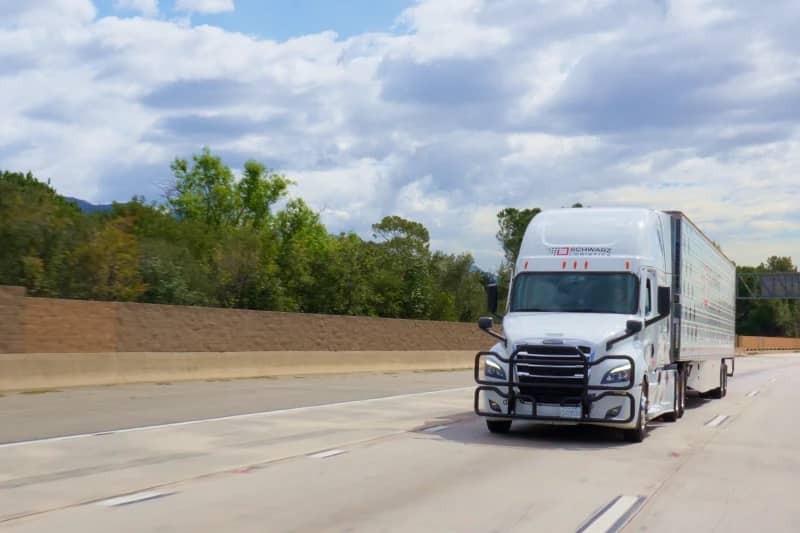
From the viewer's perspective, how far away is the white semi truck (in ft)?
47.4

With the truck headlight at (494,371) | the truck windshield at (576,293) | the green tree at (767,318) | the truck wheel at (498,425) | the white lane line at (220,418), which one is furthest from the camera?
the green tree at (767,318)

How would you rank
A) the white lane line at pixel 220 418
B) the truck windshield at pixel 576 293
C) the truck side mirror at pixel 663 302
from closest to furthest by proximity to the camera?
the white lane line at pixel 220 418 → the truck windshield at pixel 576 293 → the truck side mirror at pixel 663 302

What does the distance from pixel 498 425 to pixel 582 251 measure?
3.06 metres

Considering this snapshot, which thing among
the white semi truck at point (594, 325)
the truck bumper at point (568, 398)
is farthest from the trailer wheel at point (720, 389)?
the truck bumper at point (568, 398)

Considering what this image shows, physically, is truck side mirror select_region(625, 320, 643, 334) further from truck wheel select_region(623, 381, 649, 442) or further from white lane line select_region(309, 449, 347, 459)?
white lane line select_region(309, 449, 347, 459)

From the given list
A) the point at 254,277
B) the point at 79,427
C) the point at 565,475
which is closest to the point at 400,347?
the point at 254,277

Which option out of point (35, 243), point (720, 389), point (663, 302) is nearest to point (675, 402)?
point (663, 302)

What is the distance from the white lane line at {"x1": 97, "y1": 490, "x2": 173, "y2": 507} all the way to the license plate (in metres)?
6.52

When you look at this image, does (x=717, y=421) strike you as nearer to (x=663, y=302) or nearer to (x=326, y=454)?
(x=663, y=302)

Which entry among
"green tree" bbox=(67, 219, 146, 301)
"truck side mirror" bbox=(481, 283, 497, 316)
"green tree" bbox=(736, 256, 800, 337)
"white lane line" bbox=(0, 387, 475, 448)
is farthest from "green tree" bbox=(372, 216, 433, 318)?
"green tree" bbox=(736, 256, 800, 337)

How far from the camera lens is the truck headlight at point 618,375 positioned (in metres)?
14.4

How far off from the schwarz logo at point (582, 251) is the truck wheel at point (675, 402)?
3784mm

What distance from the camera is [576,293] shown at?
53.0 ft

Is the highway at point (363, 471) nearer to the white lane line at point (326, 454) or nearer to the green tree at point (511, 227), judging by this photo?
A: the white lane line at point (326, 454)
